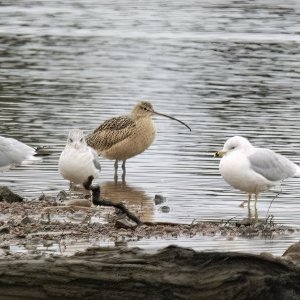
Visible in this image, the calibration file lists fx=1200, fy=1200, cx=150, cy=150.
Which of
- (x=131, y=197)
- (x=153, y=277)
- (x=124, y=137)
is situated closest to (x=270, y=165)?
(x=131, y=197)

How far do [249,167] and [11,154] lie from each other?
9.94 feet

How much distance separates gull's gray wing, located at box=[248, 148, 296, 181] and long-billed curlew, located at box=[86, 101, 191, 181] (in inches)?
124

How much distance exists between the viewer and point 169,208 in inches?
496

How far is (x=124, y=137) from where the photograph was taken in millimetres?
15500

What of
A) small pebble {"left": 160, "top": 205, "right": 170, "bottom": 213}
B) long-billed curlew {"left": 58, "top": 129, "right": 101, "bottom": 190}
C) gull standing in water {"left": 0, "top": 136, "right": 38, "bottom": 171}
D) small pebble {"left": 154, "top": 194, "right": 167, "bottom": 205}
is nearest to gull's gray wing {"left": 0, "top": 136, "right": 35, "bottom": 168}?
gull standing in water {"left": 0, "top": 136, "right": 38, "bottom": 171}

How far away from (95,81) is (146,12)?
1469 centimetres

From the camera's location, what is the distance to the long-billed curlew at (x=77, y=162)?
1330 cm

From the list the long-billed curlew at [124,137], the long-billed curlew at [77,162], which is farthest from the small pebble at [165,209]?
the long-billed curlew at [124,137]

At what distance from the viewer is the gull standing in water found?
13453mm

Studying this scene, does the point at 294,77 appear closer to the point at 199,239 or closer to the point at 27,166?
the point at 27,166

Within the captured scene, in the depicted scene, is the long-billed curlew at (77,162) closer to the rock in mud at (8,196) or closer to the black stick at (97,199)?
the rock in mud at (8,196)

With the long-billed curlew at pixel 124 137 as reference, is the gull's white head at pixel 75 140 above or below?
above

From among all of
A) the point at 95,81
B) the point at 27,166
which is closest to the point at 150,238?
the point at 27,166

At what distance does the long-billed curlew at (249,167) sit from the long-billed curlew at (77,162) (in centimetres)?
191
